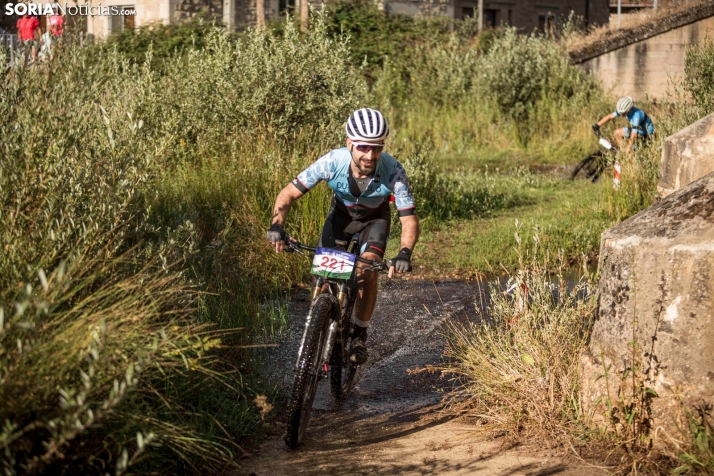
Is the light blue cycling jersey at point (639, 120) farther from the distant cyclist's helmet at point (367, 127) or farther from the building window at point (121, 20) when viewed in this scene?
the building window at point (121, 20)

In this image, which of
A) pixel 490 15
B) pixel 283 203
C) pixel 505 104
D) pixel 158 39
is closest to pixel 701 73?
pixel 505 104

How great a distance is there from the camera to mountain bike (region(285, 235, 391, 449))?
5.14 meters

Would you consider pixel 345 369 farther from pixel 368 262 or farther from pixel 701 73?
pixel 701 73

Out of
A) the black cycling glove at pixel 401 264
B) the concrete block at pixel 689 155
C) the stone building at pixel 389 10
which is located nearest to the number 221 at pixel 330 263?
the black cycling glove at pixel 401 264

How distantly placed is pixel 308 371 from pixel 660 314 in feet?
6.24

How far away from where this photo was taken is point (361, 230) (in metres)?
6.24

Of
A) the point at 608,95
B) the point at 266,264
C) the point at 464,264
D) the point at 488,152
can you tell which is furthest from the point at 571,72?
the point at 266,264

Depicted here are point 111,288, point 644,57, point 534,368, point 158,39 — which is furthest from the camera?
point 158,39

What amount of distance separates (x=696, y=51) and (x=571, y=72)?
5.89 m

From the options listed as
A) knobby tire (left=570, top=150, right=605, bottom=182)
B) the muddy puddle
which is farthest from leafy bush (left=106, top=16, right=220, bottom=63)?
the muddy puddle

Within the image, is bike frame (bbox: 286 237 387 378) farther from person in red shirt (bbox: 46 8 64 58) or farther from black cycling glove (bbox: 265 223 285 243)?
person in red shirt (bbox: 46 8 64 58)

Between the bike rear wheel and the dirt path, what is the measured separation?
0.13m

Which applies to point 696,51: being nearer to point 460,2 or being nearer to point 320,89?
point 320,89

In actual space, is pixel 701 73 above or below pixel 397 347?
above
